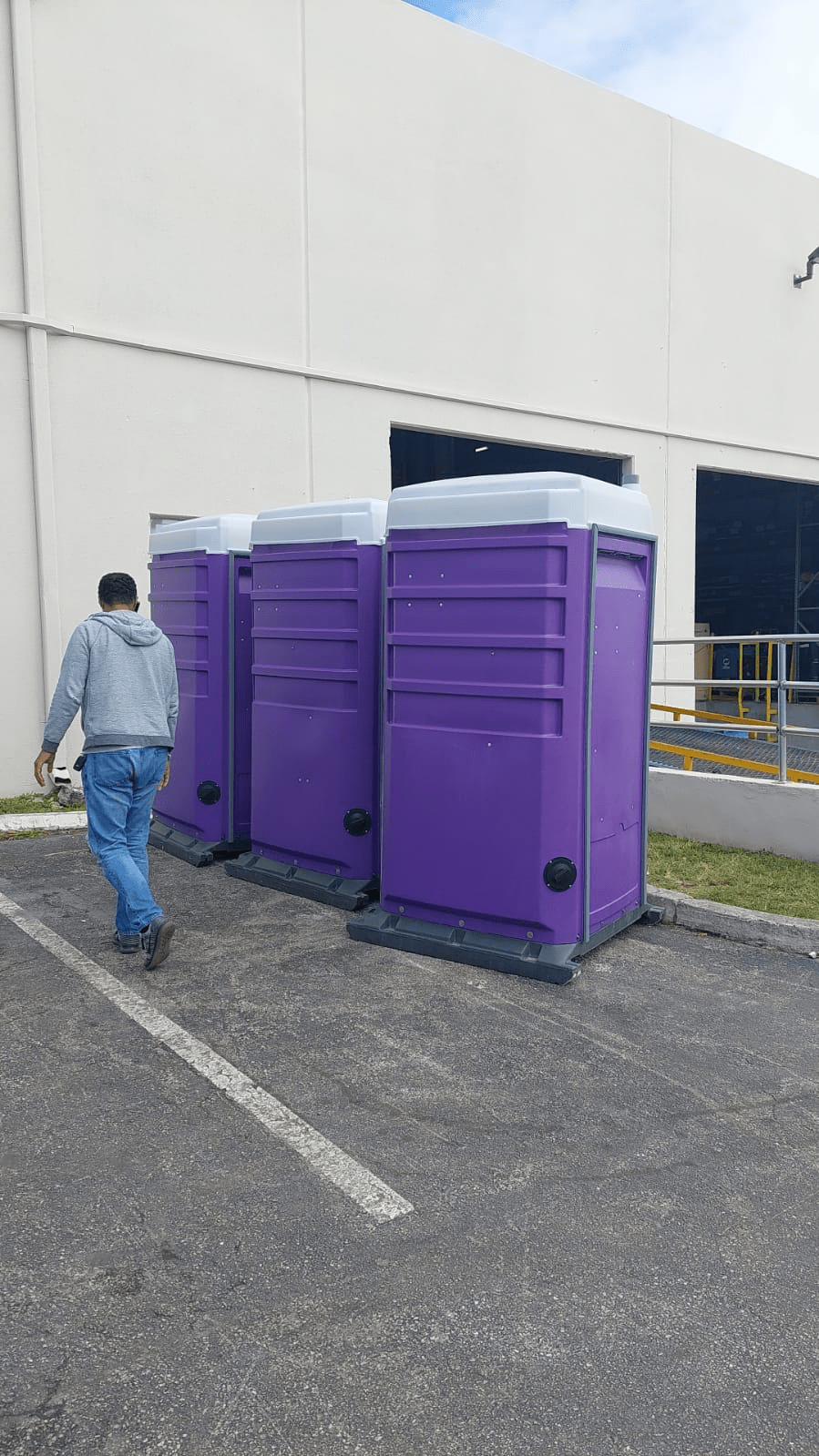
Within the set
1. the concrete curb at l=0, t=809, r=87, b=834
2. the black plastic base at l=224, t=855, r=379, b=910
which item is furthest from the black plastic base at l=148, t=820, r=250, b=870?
the concrete curb at l=0, t=809, r=87, b=834

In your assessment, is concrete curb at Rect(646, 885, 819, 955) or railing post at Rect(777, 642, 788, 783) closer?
concrete curb at Rect(646, 885, 819, 955)

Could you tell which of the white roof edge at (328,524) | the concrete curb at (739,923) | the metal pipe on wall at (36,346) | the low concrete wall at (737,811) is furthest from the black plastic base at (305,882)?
the metal pipe on wall at (36,346)

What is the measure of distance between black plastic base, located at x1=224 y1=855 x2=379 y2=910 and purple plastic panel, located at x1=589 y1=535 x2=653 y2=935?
4.76ft

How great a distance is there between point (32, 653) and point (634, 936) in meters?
6.35

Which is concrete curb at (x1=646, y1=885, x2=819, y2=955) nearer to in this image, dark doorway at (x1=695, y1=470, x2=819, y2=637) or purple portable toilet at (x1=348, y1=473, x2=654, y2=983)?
purple portable toilet at (x1=348, y1=473, x2=654, y2=983)

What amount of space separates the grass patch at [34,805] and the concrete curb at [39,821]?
0.82ft

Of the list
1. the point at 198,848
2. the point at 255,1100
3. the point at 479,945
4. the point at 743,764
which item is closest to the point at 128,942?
the point at 479,945

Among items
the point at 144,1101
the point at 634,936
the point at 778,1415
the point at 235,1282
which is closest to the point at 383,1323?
the point at 235,1282

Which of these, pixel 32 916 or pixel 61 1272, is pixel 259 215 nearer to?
pixel 32 916

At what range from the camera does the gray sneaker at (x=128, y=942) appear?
5.38m

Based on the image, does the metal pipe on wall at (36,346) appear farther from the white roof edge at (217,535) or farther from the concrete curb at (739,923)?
the concrete curb at (739,923)

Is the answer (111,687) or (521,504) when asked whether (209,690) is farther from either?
(521,504)

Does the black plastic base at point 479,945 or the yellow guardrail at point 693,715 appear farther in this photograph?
the yellow guardrail at point 693,715

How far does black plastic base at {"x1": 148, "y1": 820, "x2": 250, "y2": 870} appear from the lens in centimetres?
734
